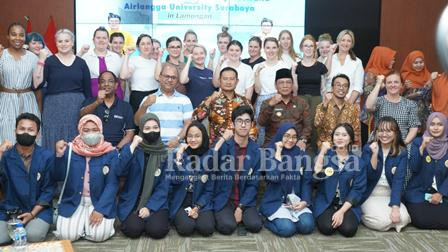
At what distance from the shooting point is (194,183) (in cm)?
430

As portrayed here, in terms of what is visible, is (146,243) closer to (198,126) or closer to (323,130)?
(198,126)

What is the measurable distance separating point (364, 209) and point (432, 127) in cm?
91

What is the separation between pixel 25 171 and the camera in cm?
395

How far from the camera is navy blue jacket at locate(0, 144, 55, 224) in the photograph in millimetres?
3922

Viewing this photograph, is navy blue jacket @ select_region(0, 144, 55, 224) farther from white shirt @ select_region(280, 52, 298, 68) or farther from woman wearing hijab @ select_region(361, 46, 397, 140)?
woman wearing hijab @ select_region(361, 46, 397, 140)

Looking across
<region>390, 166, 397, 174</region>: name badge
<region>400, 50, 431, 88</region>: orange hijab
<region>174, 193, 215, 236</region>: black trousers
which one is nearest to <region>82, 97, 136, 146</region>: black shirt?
<region>174, 193, 215, 236</region>: black trousers

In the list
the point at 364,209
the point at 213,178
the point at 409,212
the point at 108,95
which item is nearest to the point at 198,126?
the point at 213,178

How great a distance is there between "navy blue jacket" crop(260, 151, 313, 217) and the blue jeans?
18cm

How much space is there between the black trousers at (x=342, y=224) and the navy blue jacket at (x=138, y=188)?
126cm

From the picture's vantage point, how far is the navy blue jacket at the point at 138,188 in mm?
4164

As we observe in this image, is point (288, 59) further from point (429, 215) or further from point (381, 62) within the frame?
point (429, 215)

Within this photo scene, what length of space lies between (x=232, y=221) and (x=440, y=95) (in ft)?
8.14

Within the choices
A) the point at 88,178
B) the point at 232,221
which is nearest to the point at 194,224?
the point at 232,221

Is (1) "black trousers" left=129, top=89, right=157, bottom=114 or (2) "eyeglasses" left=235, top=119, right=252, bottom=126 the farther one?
(1) "black trousers" left=129, top=89, right=157, bottom=114
